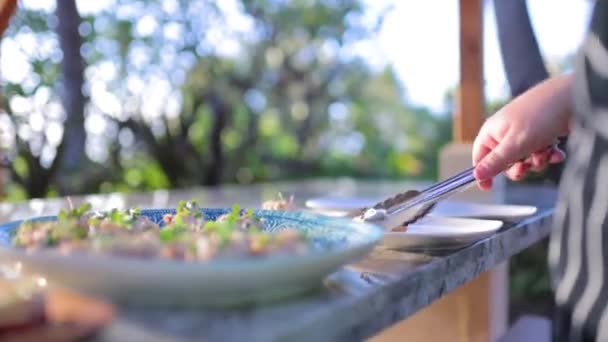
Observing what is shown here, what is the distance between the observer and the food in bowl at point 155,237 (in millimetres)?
534

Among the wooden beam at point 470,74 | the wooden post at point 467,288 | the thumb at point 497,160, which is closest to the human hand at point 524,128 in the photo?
the thumb at point 497,160

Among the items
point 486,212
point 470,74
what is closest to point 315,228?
point 486,212

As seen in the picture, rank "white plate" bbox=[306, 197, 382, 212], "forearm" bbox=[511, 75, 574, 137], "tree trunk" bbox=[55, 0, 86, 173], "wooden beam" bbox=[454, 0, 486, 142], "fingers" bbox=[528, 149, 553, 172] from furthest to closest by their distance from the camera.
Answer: "tree trunk" bbox=[55, 0, 86, 173] → "wooden beam" bbox=[454, 0, 486, 142] → "white plate" bbox=[306, 197, 382, 212] → "fingers" bbox=[528, 149, 553, 172] → "forearm" bbox=[511, 75, 574, 137]

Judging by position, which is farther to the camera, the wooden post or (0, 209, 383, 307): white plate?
the wooden post

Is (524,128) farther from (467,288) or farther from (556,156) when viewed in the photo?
(467,288)

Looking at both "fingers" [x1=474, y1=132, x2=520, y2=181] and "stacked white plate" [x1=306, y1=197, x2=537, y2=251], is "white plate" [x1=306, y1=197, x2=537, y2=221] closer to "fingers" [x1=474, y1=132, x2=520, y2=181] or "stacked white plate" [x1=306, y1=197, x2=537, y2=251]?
"stacked white plate" [x1=306, y1=197, x2=537, y2=251]

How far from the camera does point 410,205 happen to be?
2.92 feet

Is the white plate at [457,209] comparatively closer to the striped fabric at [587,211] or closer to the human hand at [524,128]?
the human hand at [524,128]

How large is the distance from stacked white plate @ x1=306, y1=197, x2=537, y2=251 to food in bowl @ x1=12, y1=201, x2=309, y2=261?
18 cm

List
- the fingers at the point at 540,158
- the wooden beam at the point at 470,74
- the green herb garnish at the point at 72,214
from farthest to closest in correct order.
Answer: the wooden beam at the point at 470,74 → the fingers at the point at 540,158 → the green herb garnish at the point at 72,214

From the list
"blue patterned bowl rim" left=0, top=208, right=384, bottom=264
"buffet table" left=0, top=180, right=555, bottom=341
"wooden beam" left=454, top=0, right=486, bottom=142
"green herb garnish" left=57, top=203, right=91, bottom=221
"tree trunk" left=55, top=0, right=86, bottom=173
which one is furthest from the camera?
"tree trunk" left=55, top=0, right=86, bottom=173

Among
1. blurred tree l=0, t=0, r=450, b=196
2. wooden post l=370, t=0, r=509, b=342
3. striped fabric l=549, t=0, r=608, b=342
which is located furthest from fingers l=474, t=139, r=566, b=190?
blurred tree l=0, t=0, r=450, b=196

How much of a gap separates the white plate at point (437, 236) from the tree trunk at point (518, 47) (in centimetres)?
34

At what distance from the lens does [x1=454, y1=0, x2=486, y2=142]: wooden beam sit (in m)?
1.65
